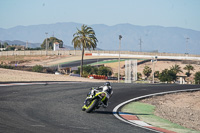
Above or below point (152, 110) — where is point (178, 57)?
above

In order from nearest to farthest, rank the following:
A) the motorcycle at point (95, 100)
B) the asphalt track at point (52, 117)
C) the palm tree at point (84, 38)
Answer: the asphalt track at point (52, 117) < the motorcycle at point (95, 100) < the palm tree at point (84, 38)

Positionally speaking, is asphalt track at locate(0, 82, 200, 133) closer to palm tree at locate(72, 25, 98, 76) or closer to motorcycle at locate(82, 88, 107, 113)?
motorcycle at locate(82, 88, 107, 113)

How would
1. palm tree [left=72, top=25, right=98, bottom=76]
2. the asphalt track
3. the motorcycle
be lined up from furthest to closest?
palm tree [left=72, top=25, right=98, bottom=76], the motorcycle, the asphalt track

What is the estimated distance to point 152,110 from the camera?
1866 cm

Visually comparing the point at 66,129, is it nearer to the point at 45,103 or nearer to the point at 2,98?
the point at 45,103

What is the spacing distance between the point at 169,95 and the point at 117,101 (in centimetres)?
842

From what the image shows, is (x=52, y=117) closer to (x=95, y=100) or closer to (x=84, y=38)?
(x=95, y=100)

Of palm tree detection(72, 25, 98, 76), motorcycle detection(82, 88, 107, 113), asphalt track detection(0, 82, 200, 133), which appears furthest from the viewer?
palm tree detection(72, 25, 98, 76)

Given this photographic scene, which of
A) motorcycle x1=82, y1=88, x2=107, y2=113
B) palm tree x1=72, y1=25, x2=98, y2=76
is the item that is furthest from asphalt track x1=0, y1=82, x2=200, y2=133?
palm tree x1=72, y1=25, x2=98, y2=76

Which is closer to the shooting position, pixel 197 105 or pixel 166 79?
pixel 197 105

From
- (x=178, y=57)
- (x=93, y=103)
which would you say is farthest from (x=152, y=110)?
(x=178, y=57)

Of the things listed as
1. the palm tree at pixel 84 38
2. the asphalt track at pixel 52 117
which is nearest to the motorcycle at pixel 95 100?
the asphalt track at pixel 52 117

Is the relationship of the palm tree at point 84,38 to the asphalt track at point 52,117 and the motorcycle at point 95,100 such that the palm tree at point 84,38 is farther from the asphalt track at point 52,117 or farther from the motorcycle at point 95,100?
the motorcycle at point 95,100

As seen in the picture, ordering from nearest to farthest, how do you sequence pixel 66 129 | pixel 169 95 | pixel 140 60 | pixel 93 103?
pixel 66 129 → pixel 93 103 → pixel 169 95 → pixel 140 60
